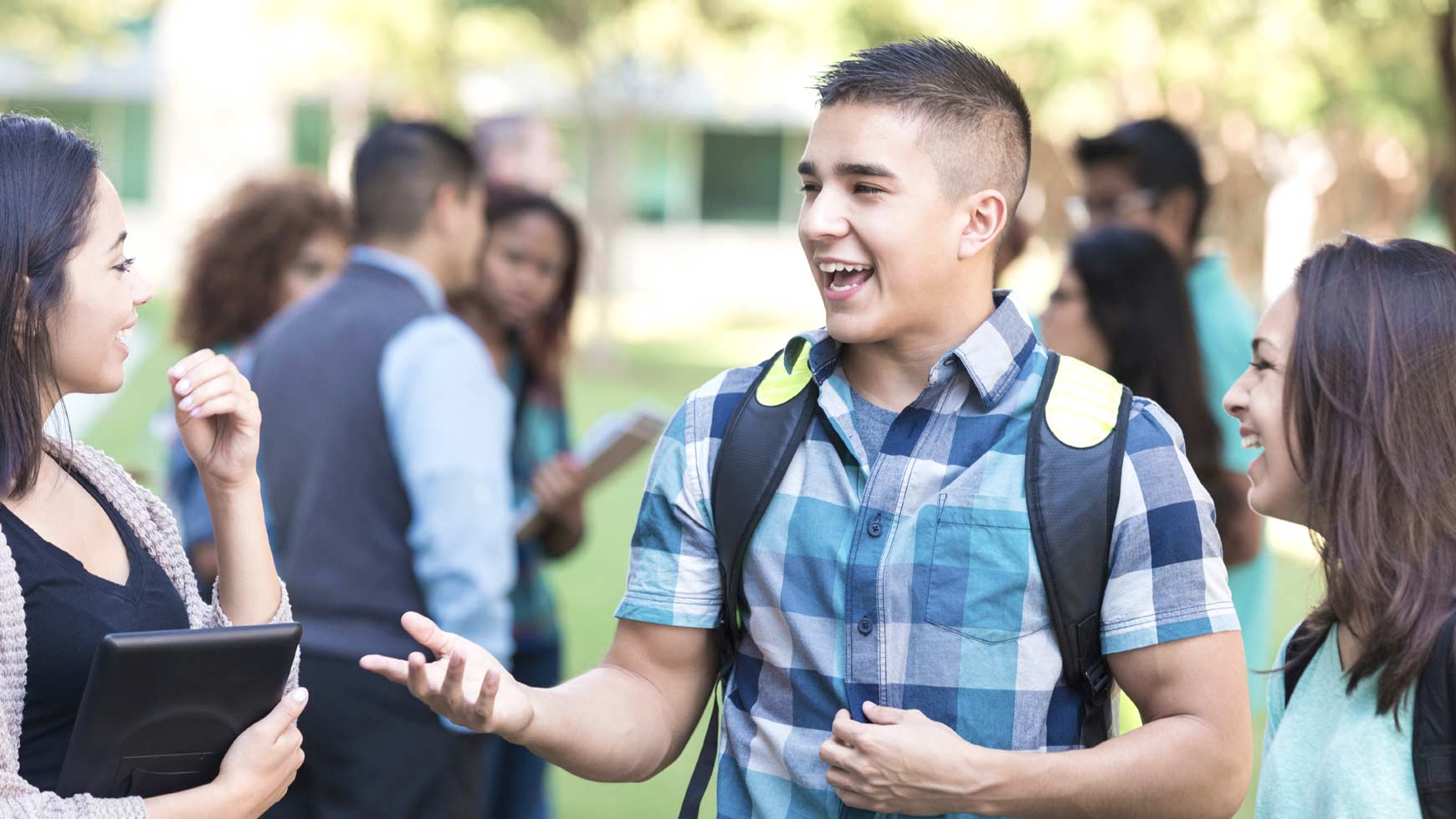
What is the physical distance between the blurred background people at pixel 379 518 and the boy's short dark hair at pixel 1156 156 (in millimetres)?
2327

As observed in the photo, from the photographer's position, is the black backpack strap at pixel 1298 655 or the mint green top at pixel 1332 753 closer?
the mint green top at pixel 1332 753

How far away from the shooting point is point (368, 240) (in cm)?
425

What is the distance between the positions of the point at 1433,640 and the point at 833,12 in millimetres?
12608

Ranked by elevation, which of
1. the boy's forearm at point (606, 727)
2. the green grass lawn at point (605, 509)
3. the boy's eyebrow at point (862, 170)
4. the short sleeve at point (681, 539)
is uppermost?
the boy's eyebrow at point (862, 170)

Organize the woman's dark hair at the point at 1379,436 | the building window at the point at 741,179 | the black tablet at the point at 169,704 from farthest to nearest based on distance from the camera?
the building window at the point at 741,179 → the woman's dark hair at the point at 1379,436 → the black tablet at the point at 169,704

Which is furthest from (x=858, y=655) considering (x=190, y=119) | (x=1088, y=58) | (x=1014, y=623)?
(x=190, y=119)

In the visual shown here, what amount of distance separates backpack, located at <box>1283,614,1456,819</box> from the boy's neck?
2.65ft

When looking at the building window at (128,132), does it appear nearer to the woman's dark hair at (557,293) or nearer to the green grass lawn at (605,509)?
the green grass lawn at (605,509)

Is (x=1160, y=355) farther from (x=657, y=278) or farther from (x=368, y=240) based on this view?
(x=657, y=278)

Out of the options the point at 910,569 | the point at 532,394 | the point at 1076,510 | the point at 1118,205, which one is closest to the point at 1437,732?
the point at 1076,510

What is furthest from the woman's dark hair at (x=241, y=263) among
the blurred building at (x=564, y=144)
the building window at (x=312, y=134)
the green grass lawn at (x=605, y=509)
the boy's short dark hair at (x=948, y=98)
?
the building window at (x=312, y=134)

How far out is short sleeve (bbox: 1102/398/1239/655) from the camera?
213 cm

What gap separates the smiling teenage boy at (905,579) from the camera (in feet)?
6.98

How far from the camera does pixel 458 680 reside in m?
2.09
